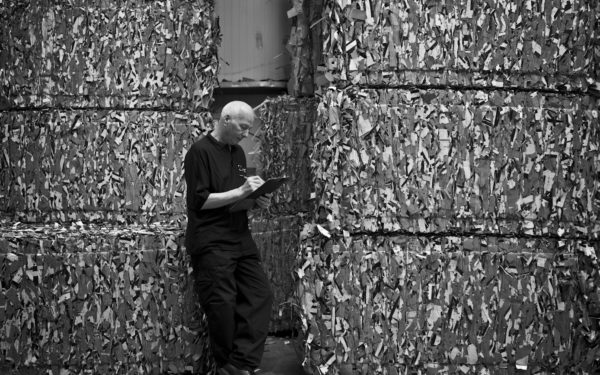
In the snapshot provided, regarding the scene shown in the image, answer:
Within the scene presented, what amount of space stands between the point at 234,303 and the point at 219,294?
0.34 ft

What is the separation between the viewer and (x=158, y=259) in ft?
15.1

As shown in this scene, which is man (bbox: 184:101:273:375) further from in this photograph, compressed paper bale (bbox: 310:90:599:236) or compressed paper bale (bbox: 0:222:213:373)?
compressed paper bale (bbox: 310:90:599:236)

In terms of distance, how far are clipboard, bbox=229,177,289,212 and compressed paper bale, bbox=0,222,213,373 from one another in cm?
43

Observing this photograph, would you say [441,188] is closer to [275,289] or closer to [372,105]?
[372,105]

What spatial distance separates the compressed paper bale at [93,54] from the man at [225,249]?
44cm

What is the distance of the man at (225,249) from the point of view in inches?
174

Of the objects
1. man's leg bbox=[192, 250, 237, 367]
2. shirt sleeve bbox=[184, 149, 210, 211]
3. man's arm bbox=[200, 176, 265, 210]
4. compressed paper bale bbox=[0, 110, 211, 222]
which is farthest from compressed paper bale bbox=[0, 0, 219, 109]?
man's leg bbox=[192, 250, 237, 367]

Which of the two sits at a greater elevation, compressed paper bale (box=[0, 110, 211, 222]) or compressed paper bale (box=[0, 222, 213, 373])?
compressed paper bale (box=[0, 110, 211, 222])

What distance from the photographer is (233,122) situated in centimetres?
449

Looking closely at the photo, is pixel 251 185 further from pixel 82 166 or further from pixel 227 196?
pixel 82 166

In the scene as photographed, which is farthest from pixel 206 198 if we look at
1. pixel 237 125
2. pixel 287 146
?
pixel 287 146

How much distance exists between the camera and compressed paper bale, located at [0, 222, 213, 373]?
14.7 feet

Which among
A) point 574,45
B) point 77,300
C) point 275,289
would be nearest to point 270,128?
point 275,289

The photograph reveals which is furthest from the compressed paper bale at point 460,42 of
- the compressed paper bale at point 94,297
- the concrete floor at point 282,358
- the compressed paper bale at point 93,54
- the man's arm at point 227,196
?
the concrete floor at point 282,358
